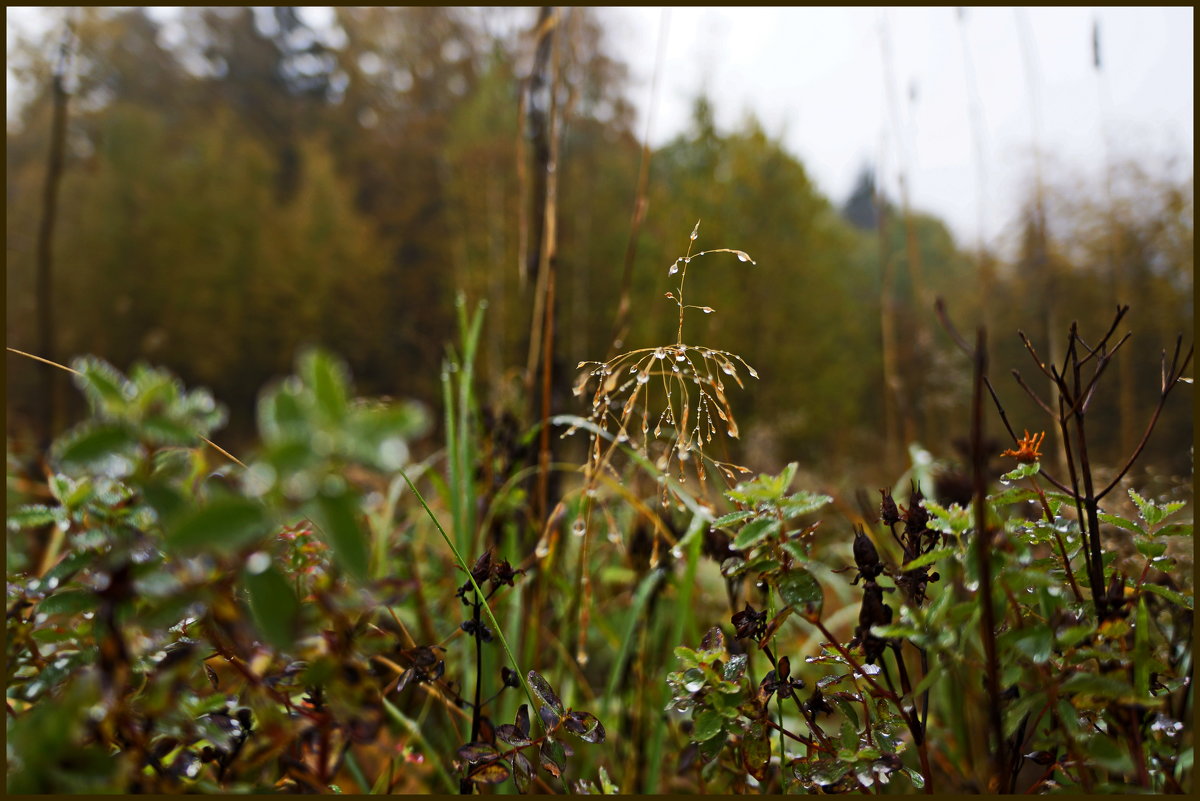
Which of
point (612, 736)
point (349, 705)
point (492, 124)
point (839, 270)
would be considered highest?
point (492, 124)

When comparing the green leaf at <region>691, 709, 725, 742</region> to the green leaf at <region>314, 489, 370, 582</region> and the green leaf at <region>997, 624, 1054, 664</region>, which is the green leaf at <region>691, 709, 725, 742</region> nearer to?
the green leaf at <region>997, 624, 1054, 664</region>

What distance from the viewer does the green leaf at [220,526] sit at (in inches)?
8.8

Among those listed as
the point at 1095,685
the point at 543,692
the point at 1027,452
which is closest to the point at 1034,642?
the point at 1095,685

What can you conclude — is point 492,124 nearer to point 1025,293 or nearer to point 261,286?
point 261,286

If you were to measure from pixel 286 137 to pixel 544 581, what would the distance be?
12.5 m

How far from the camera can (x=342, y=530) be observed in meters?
0.23

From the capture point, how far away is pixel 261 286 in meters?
8.58

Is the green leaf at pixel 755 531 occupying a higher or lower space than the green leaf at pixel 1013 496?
lower

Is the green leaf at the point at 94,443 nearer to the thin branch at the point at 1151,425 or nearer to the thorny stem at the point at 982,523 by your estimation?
the thorny stem at the point at 982,523

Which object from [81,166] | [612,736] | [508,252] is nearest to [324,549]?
[612,736]

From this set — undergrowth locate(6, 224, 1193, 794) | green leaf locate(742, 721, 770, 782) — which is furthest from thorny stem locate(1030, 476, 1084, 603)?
green leaf locate(742, 721, 770, 782)

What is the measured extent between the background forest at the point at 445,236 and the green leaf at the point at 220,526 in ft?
2.20

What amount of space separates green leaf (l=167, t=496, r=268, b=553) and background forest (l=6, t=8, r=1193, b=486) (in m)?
0.67

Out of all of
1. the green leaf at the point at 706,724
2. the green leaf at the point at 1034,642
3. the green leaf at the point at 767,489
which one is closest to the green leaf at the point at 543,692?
the green leaf at the point at 706,724
